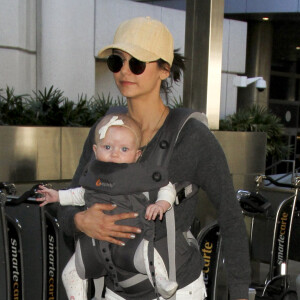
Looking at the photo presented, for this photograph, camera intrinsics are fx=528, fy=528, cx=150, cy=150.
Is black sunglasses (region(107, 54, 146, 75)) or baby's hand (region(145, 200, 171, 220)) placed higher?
black sunglasses (region(107, 54, 146, 75))

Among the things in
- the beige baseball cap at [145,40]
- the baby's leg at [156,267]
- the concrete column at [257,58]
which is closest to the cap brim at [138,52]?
the beige baseball cap at [145,40]

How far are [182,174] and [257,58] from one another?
52.9 ft

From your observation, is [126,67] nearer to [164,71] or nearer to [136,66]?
[136,66]

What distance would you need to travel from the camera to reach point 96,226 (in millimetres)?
1634

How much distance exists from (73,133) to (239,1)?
11609 millimetres

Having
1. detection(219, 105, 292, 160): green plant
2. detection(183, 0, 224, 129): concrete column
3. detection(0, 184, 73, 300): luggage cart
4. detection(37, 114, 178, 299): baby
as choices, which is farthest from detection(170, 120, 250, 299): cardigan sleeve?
detection(219, 105, 292, 160): green plant

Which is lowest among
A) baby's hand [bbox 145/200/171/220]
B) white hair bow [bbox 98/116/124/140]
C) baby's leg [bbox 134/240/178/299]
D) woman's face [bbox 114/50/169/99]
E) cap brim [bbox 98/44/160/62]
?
baby's leg [bbox 134/240/178/299]

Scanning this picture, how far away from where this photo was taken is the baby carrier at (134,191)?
1.62m

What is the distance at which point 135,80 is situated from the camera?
68.7 inches

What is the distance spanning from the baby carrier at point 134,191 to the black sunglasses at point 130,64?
0.67ft

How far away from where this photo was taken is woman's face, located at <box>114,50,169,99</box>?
5.74 feet

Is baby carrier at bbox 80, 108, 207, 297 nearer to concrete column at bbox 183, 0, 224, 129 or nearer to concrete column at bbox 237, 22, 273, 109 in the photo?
concrete column at bbox 183, 0, 224, 129

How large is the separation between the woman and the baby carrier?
0.10 ft

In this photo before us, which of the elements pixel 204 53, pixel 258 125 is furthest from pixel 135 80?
pixel 258 125
